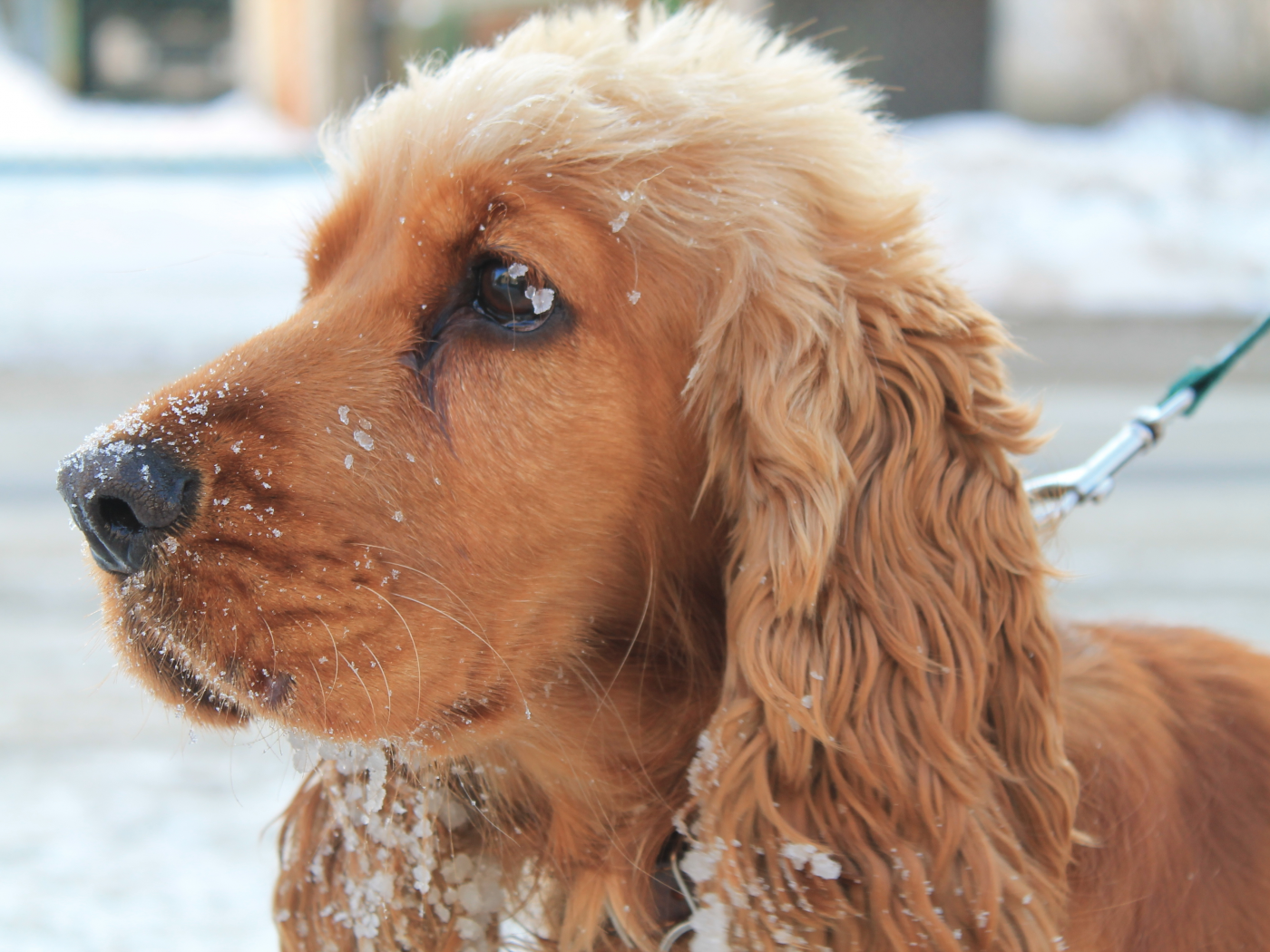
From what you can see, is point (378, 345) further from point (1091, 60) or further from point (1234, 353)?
point (1091, 60)

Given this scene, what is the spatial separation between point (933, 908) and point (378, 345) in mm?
1128

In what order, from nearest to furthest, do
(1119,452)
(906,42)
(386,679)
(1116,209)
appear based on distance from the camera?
(386,679) → (1119,452) → (1116,209) → (906,42)

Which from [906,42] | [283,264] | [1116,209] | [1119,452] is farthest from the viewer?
[906,42]

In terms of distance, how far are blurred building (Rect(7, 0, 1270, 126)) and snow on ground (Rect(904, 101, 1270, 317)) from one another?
41cm

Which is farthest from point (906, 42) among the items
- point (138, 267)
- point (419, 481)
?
point (419, 481)

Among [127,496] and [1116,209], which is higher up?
[127,496]

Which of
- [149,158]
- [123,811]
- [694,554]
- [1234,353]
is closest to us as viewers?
[694,554]

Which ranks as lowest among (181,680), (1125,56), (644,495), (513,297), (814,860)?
(1125,56)

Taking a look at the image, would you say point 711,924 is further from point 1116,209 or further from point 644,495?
point 1116,209

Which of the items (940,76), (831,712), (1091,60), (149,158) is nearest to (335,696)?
(831,712)

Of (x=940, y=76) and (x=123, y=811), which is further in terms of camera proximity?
(x=940, y=76)

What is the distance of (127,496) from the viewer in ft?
4.93

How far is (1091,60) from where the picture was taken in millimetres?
16094

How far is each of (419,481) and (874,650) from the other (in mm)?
695
